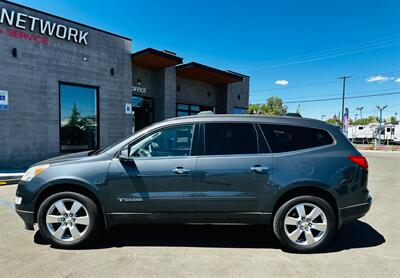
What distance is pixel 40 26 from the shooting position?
10.1m

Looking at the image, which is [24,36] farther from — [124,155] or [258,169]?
[258,169]

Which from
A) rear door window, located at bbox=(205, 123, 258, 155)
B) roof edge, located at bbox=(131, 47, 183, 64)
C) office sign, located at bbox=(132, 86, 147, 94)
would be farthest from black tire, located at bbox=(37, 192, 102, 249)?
office sign, located at bbox=(132, 86, 147, 94)

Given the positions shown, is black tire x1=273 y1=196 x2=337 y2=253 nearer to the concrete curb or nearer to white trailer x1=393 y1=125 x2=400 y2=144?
the concrete curb

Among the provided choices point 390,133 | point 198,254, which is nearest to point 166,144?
point 198,254

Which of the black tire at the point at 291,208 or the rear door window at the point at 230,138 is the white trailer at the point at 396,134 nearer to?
the black tire at the point at 291,208

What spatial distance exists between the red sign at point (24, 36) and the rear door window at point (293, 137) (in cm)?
993

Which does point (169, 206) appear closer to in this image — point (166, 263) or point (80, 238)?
point (166, 263)

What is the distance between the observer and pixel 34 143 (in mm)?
10195

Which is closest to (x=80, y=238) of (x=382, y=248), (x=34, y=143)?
(x=382, y=248)

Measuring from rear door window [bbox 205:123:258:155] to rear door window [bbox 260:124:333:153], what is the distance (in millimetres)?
221

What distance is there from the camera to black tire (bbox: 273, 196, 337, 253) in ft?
11.9

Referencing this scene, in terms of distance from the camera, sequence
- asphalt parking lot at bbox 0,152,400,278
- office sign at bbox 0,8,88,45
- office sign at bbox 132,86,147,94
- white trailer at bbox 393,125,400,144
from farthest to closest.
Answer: white trailer at bbox 393,125,400,144 → office sign at bbox 132,86,147,94 → office sign at bbox 0,8,88,45 → asphalt parking lot at bbox 0,152,400,278

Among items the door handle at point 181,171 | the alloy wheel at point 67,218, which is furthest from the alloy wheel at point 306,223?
the alloy wheel at point 67,218

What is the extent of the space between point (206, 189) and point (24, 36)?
988 cm
